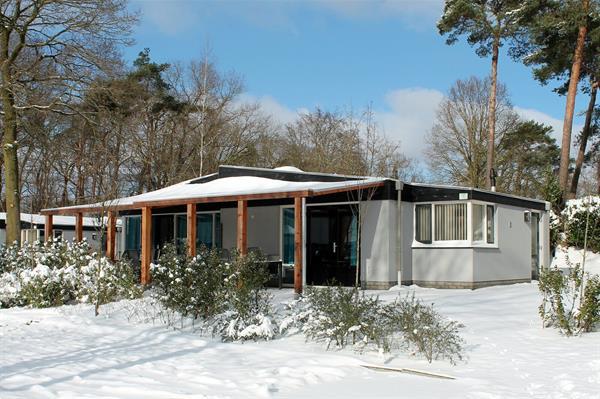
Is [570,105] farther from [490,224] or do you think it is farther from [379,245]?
[379,245]

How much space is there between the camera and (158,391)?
239 inches

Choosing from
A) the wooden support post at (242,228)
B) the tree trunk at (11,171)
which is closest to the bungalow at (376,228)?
the wooden support post at (242,228)

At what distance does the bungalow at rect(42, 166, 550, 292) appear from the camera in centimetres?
1456

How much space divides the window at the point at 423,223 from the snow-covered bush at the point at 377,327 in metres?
6.40

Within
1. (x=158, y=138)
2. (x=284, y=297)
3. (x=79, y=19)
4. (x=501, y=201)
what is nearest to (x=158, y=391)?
(x=284, y=297)

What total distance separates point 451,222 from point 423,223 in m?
0.69

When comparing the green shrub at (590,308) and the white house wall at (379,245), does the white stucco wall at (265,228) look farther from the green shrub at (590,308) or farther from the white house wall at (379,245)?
the green shrub at (590,308)

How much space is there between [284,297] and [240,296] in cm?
355

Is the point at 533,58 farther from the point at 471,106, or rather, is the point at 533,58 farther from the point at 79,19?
the point at 79,19

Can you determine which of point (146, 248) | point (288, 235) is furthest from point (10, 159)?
point (288, 235)

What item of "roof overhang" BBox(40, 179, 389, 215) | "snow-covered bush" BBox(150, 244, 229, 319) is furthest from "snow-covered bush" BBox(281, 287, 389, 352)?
"roof overhang" BBox(40, 179, 389, 215)

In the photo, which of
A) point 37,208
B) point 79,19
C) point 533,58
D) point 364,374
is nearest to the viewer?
point 364,374

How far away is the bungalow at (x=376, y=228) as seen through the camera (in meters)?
14.6

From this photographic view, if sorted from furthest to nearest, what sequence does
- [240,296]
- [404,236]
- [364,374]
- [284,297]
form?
[404,236] → [284,297] → [240,296] → [364,374]
